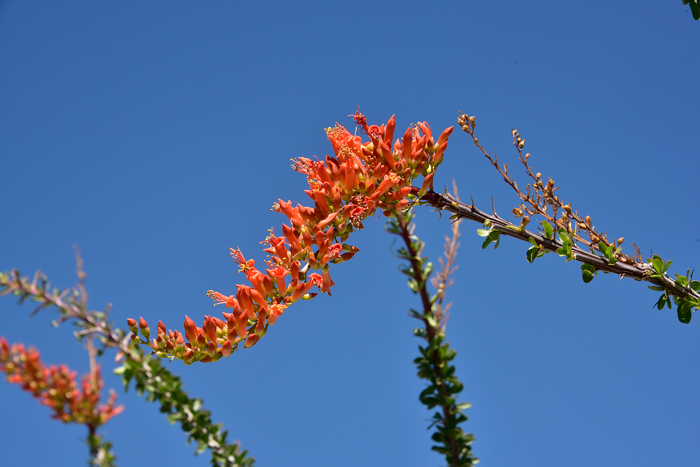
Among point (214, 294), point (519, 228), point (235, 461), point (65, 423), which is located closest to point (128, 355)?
point (65, 423)

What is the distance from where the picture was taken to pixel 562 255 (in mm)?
2812

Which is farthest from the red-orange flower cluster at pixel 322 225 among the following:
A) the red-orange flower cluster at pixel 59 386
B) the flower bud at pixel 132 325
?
the red-orange flower cluster at pixel 59 386

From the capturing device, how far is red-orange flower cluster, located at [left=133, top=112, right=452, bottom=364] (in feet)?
8.89

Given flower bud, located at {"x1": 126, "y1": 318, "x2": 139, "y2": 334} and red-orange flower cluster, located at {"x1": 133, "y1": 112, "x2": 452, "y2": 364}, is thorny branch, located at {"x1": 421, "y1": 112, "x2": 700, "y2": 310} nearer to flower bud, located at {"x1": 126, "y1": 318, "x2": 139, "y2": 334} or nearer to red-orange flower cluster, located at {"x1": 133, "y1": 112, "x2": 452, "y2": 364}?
red-orange flower cluster, located at {"x1": 133, "y1": 112, "x2": 452, "y2": 364}

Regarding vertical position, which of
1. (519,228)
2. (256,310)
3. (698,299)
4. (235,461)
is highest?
(519,228)

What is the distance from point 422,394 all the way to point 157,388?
192 centimetres

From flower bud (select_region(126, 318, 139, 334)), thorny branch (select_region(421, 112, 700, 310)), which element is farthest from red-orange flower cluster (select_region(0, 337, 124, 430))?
thorny branch (select_region(421, 112, 700, 310))

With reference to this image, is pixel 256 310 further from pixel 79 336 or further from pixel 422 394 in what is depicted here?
pixel 422 394

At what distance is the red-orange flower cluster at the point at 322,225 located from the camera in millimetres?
2709

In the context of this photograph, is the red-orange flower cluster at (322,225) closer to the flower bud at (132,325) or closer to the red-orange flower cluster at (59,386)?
the flower bud at (132,325)

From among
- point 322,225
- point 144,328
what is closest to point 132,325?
point 144,328

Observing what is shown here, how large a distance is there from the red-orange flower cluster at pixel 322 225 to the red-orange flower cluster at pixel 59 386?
0.56 m

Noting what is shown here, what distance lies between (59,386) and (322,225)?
57.2 inches

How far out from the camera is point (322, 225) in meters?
2.89
